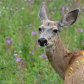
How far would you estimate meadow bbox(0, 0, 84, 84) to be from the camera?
5.06m

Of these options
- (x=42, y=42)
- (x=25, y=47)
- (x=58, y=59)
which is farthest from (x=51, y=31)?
(x=25, y=47)

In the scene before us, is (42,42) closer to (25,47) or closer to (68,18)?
(68,18)

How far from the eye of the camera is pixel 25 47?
5941 millimetres

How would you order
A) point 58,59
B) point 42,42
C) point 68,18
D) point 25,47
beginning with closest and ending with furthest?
point 42,42 → point 58,59 → point 68,18 → point 25,47

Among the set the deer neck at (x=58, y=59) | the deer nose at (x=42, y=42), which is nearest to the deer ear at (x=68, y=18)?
the deer neck at (x=58, y=59)

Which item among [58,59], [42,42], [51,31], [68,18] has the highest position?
[68,18]

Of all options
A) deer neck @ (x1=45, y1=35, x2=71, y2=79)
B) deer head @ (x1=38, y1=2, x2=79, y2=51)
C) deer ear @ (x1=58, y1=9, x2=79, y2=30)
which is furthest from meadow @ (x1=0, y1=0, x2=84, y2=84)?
deer ear @ (x1=58, y1=9, x2=79, y2=30)

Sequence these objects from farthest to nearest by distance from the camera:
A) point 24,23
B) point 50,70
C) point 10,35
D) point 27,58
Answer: point 24,23 → point 10,35 → point 27,58 → point 50,70

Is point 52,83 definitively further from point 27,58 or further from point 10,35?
point 10,35

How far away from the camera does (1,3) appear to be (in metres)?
8.05

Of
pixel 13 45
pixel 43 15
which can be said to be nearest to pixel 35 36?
pixel 13 45

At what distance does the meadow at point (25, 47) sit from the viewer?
16.6 feet

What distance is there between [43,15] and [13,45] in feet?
4.46

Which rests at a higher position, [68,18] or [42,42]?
[68,18]
